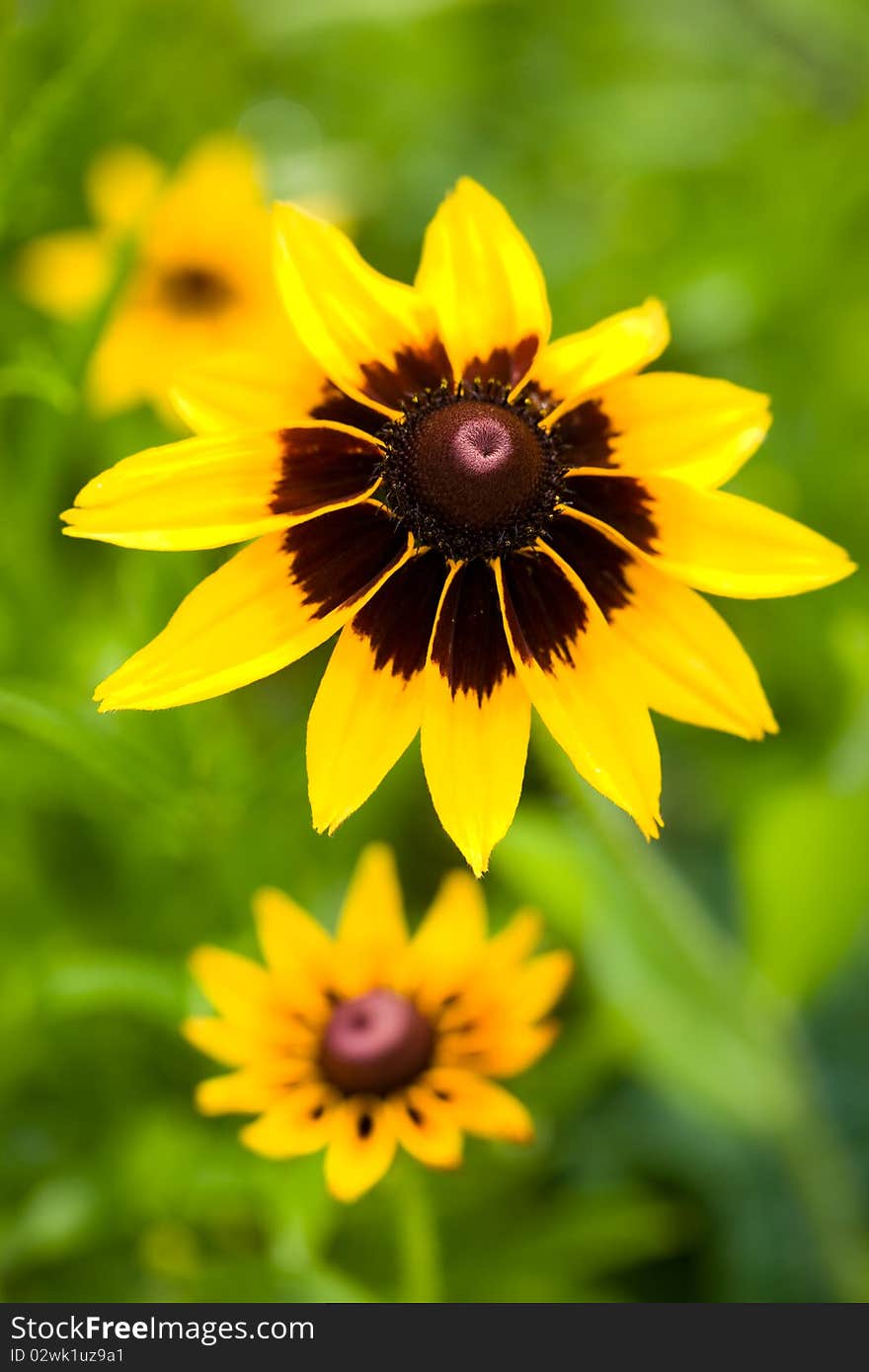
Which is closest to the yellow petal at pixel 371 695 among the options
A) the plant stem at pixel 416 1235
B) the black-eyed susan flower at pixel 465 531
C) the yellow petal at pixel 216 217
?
the black-eyed susan flower at pixel 465 531

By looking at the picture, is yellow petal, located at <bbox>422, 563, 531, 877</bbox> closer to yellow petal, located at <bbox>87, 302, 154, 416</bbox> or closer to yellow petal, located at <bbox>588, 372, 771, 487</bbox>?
yellow petal, located at <bbox>588, 372, 771, 487</bbox>

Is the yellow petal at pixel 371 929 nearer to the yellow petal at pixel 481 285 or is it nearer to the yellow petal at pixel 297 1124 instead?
the yellow petal at pixel 297 1124

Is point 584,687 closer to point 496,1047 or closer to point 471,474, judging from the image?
point 471,474

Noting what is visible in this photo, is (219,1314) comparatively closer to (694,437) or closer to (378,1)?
(694,437)

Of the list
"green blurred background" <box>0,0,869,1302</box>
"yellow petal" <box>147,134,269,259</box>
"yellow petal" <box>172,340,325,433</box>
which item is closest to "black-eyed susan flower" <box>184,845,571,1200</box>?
"green blurred background" <box>0,0,869,1302</box>

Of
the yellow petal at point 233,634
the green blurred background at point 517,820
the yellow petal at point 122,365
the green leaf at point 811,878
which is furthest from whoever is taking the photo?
the yellow petal at point 122,365

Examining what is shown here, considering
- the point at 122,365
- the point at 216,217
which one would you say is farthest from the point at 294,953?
the point at 216,217
